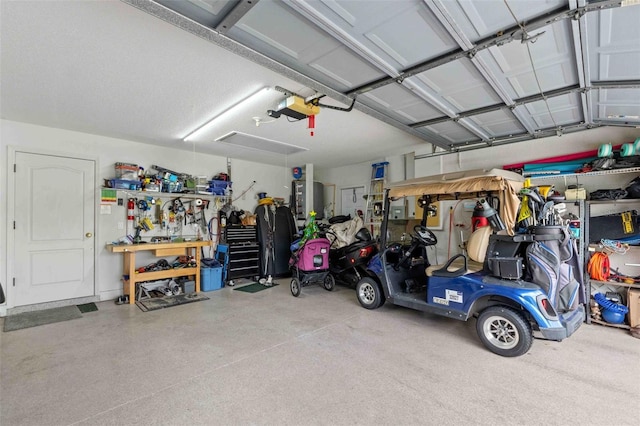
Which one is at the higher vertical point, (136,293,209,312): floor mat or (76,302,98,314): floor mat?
(136,293,209,312): floor mat

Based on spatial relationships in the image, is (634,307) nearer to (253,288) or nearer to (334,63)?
(334,63)

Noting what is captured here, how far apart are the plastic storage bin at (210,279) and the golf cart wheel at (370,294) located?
2.79m

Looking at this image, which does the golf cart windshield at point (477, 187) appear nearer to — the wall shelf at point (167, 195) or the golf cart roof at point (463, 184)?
the golf cart roof at point (463, 184)

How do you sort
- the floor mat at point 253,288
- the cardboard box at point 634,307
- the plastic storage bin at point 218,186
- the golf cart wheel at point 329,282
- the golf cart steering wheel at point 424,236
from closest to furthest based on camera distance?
the cardboard box at point 634,307 → the golf cart steering wheel at point 424,236 → the golf cart wheel at point 329,282 → the floor mat at point 253,288 → the plastic storage bin at point 218,186

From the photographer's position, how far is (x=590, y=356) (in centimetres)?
276

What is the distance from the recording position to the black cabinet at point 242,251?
19.5 ft

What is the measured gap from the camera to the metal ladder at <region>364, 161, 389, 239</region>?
6233 millimetres

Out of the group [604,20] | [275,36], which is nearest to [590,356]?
[604,20]

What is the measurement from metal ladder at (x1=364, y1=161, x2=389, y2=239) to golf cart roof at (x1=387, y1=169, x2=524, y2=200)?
7.15 ft

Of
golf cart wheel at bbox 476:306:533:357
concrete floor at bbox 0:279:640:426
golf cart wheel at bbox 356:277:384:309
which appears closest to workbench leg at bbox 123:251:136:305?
concrete floor at bbox 0:279:640:426

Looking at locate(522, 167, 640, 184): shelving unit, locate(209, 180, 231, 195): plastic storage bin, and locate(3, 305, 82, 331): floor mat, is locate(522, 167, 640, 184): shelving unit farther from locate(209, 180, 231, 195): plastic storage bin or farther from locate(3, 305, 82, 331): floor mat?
locate(3, 305, 82, 331): floor mat

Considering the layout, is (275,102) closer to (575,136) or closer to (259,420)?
(259,420)

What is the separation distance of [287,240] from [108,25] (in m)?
5.08

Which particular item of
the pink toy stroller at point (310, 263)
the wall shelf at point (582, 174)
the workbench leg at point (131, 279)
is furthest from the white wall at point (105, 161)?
the wall shelf at point (582, 174)
